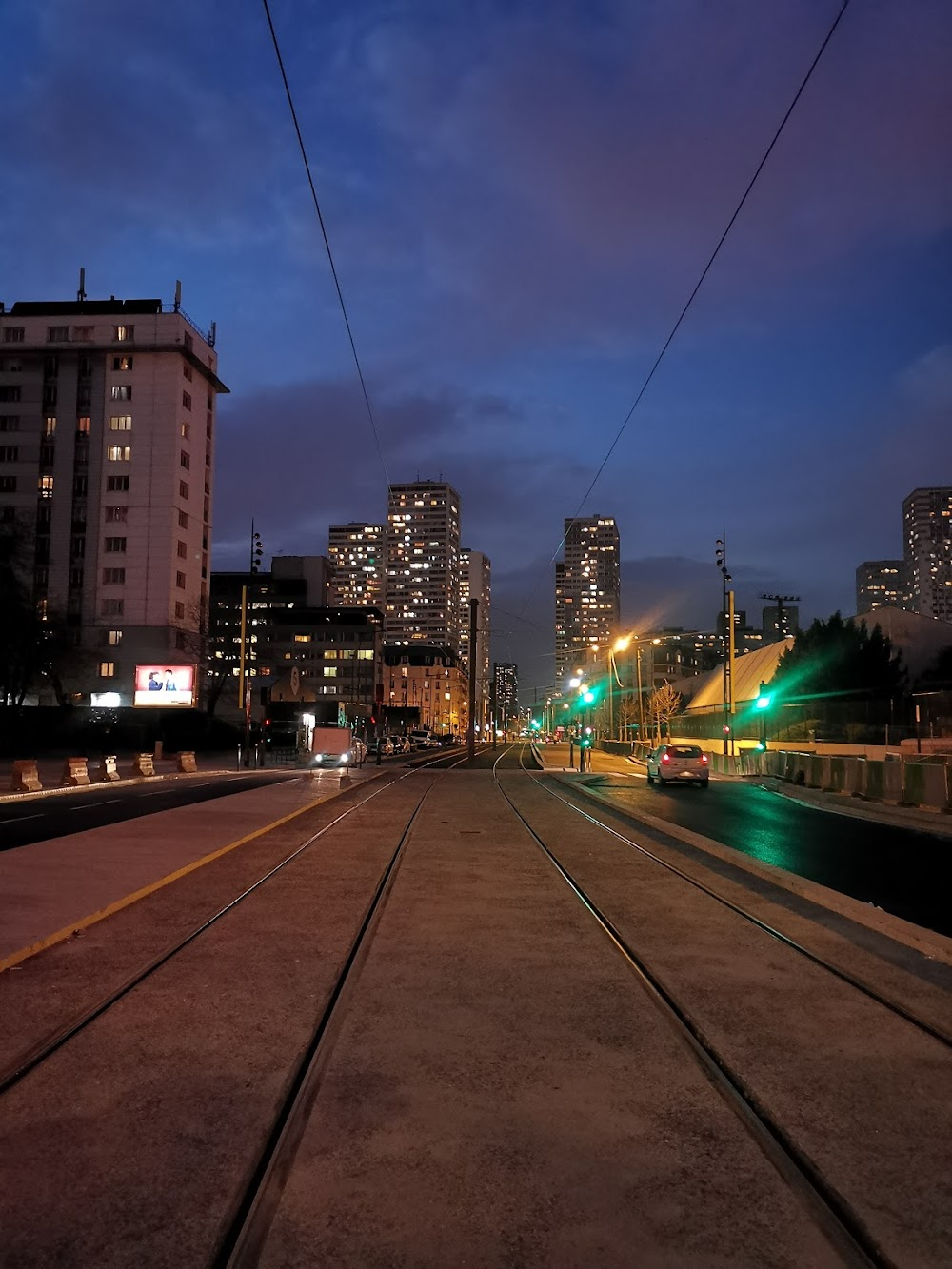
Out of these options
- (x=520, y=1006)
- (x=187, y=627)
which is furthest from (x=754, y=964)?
(x=187, y=627)

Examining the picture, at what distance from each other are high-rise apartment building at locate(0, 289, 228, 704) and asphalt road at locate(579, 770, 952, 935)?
54.4 meters

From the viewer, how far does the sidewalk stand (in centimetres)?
898

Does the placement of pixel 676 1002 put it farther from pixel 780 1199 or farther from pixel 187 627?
pixel 187 627

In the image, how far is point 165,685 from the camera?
164 feet

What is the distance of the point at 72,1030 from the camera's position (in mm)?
6090

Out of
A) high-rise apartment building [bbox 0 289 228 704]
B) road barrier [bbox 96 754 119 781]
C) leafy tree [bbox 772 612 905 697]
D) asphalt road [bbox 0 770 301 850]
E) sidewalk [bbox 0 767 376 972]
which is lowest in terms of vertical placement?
asphalt road [bbox 0 770 301 850]

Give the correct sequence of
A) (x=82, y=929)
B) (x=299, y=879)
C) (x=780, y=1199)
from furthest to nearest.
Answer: (x=299, y=879) < (x=82, y=929) < (x=780, y=1199)

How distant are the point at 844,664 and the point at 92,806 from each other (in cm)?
4685

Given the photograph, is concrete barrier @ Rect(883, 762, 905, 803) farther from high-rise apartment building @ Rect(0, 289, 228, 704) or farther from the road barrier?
high-rise apartment building @ Rect(0, 289, 228, 704)

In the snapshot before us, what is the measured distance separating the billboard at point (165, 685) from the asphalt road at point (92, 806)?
40.8 ft

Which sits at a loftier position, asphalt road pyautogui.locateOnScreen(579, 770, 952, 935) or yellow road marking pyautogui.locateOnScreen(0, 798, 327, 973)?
yellow road marking pyautogui.locateOnScreen(0, 798, 327, 973)

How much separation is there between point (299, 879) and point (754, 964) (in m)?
6.48

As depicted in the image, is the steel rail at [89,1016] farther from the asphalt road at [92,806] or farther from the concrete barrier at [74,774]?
the concrete barrier at [74,774]

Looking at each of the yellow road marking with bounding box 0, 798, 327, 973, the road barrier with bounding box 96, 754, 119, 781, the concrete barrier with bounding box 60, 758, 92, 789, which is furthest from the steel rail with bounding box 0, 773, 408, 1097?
the road barrier with bounding box 96, 754, 119, 781
